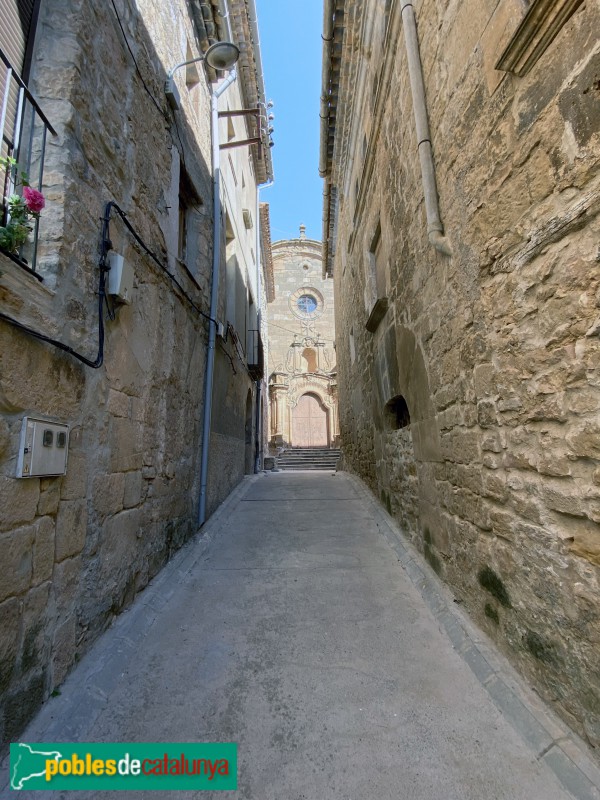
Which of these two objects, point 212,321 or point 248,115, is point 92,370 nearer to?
point 212,321

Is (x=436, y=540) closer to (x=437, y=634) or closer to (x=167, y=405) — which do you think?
(x=437, y=634)

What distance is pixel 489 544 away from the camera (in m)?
2.19

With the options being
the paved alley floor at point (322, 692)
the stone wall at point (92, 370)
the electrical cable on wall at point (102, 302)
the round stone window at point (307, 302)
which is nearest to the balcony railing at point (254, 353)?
the stone wall at point (92, 370)

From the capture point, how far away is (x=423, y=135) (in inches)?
108

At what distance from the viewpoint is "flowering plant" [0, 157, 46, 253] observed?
63.5 inches

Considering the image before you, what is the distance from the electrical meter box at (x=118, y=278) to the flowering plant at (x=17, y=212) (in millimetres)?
658

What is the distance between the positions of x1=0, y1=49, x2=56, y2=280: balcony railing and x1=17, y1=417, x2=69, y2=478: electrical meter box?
69 cm

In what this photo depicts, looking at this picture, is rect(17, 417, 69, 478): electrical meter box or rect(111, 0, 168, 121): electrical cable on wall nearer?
rect(17, 417, 69, 478): electrical meter box

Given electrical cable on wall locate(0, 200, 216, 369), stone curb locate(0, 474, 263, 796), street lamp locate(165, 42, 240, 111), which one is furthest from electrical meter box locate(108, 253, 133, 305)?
street lamp locate(165, 42, 240, 111)

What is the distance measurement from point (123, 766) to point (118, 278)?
7.95 ft

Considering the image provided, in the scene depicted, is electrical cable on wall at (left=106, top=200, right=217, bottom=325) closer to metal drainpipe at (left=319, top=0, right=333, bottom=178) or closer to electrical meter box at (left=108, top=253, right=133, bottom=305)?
electrical meter box at (left=108, top=253, right=133, bottom=305)

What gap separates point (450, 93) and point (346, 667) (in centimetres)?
353

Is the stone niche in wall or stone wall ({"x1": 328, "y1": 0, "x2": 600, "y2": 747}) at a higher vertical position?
the stone niche in wall

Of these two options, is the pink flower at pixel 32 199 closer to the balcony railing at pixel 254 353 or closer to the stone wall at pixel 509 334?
the stone wall at pixel 509 334
